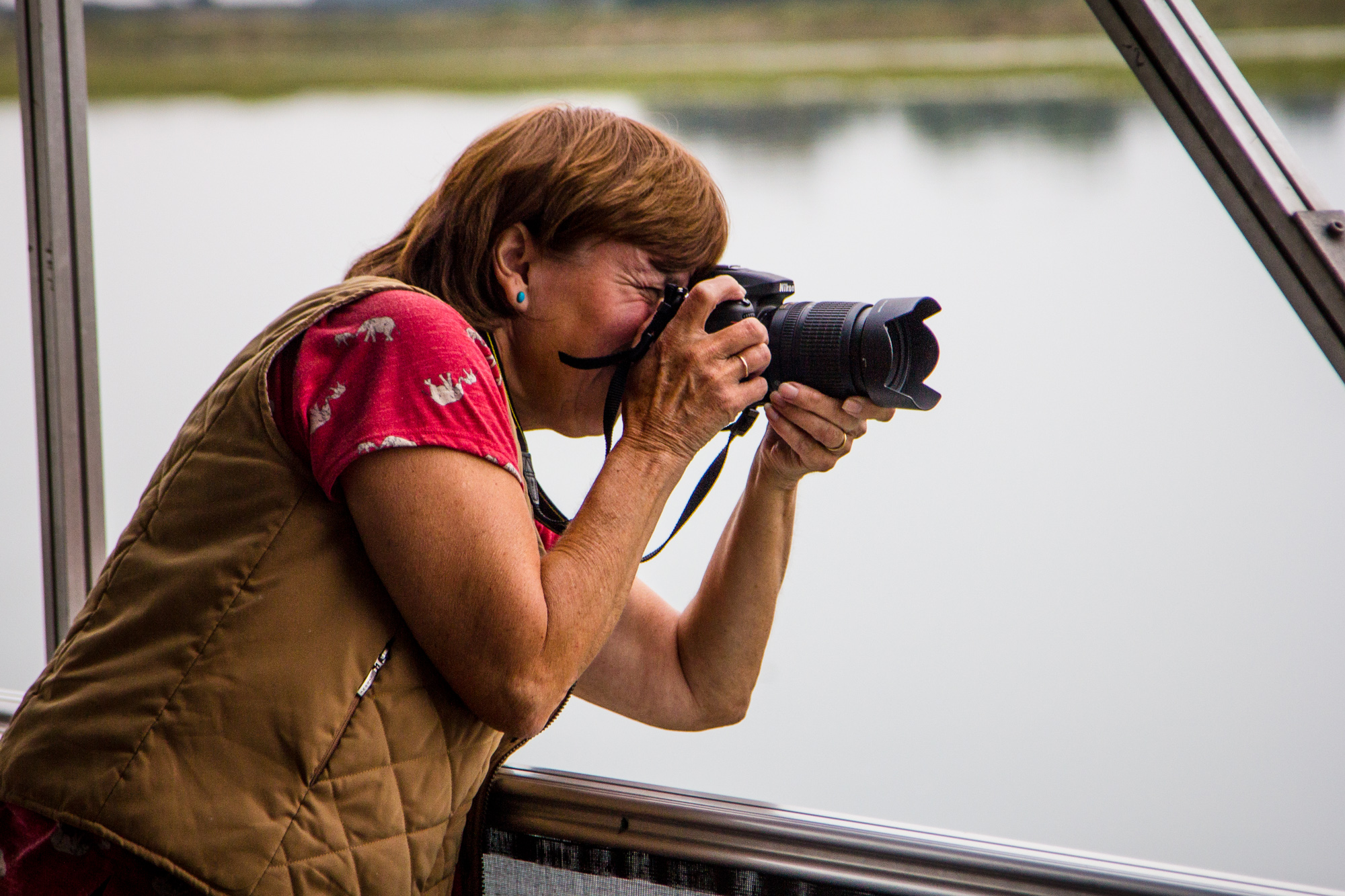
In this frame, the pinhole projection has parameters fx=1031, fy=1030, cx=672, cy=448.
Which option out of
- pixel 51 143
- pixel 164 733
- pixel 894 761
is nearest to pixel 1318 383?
pixel 164 733

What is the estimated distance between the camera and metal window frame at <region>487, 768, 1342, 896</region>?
0.90m

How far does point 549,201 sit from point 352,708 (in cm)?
51

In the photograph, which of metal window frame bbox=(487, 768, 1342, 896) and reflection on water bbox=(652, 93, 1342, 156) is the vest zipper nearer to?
metal window frame bbox=(487, 768, 1342, 896)

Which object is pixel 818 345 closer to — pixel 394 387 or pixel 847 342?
pixel 847 342

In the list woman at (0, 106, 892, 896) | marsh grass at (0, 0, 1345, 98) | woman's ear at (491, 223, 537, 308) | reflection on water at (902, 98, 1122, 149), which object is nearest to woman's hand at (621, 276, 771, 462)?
woman at (0, 106, 892, 896)

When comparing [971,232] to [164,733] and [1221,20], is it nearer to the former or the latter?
[1221,20]

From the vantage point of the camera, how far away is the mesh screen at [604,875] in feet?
3.26

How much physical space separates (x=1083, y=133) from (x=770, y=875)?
1176mm

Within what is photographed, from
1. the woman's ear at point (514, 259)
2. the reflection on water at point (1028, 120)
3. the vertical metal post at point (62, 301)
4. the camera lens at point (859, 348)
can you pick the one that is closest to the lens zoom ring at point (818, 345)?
the camera lens at point (859, 348)

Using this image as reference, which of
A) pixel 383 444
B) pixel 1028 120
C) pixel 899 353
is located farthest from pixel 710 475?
pixel 1028 120

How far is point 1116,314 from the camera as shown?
2.01 meters

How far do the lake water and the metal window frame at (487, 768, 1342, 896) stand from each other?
1.63ft

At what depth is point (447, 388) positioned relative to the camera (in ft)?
2.68

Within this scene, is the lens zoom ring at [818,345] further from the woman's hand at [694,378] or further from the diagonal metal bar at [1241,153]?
the diagonal metal bar at [1241,153]
